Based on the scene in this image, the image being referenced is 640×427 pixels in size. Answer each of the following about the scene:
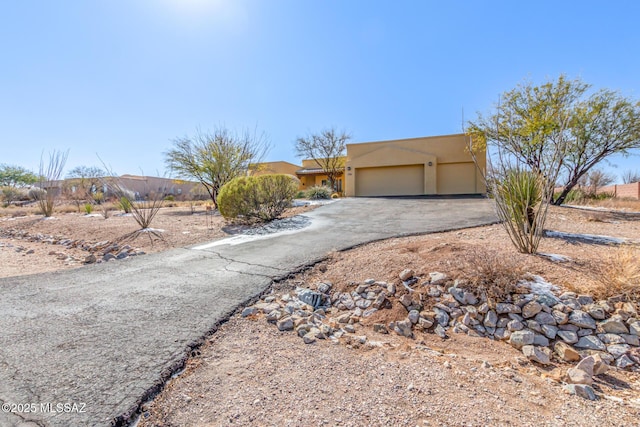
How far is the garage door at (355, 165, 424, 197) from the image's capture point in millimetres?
22000

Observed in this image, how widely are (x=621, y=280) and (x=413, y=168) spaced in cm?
1966

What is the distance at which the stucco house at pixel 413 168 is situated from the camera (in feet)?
67.7

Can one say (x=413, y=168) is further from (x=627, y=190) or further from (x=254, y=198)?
(x=627, y=190)

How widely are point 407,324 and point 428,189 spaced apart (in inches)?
770

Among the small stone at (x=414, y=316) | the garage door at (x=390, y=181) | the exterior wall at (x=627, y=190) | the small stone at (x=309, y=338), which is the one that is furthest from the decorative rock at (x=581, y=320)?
the exterior wall at (x=627, y=190)

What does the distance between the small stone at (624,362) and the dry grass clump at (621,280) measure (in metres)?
0.79

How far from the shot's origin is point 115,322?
3086 millimetres

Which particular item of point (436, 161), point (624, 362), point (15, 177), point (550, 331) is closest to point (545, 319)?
point (550, 331)

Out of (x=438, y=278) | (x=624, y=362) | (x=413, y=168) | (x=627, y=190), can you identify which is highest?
(x=413, y=168)

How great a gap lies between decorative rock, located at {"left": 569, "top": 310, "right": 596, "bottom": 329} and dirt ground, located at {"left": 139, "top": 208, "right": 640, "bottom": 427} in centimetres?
44

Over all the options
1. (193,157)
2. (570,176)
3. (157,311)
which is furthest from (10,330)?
(570,176)

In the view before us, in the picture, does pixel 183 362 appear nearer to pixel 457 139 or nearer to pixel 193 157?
pixel 193 157

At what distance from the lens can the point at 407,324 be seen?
127 inches

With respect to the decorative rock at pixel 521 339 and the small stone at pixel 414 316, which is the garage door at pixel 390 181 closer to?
Answer: the small stone at pixel 414 316
